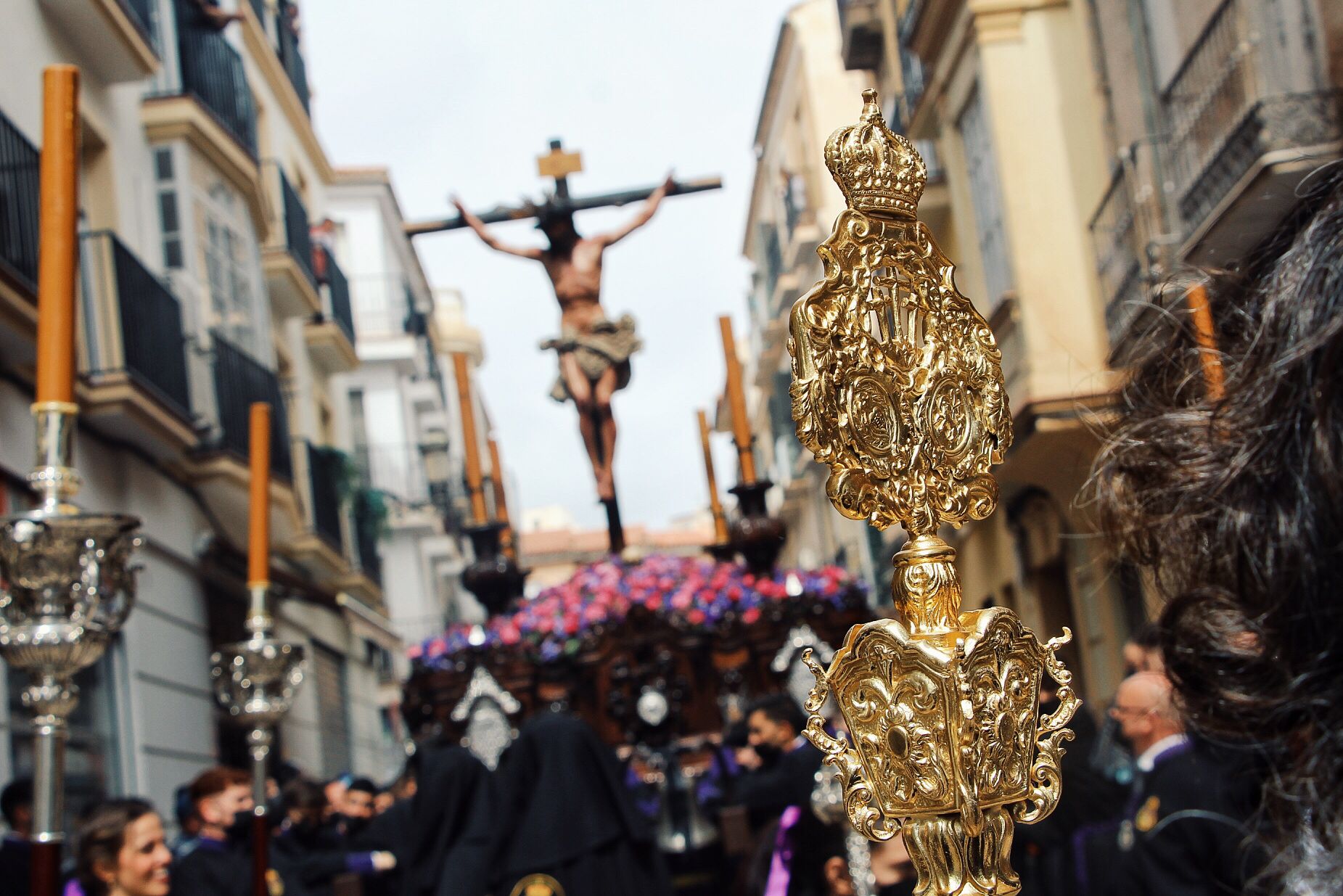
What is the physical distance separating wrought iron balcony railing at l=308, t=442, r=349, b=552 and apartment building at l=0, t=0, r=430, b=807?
0.13ft

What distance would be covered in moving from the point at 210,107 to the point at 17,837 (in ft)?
31.1

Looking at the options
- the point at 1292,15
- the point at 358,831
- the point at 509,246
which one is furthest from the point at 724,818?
the point at 1292,15

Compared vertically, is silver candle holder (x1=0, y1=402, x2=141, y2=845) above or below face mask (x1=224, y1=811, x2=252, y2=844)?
above

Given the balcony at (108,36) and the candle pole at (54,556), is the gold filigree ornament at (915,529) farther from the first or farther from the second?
the balcony at (108,36)

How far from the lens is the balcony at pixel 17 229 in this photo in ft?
27.3

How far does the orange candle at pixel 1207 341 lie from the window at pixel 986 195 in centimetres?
1148

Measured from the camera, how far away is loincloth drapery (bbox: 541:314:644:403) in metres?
8.32

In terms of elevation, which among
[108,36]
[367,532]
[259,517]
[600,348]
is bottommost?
[259,517]

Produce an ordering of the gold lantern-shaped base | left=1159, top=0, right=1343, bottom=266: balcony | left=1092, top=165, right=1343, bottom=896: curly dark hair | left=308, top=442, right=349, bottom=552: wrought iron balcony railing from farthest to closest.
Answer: left=308, top=442, right=349, bottom=552: wrought iron balcony railing
left=1159, top=0, right=1343, bottom=266: balcony
the gold lantern-shaped base
left=1092, top=165, right=1343, bottom=896: curly dark hair

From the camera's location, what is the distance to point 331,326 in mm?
20109

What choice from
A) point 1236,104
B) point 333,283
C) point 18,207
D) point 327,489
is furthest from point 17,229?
point 333,283

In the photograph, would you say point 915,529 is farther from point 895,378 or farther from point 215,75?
point 215,75

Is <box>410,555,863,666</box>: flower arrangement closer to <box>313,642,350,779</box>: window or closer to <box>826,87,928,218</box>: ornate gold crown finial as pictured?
<box>826,87,928,218</box>: ornate gold crown finial

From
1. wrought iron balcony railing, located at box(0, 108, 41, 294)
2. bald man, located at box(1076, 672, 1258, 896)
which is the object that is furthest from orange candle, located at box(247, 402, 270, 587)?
wrought iron balcony railing, located at box(0, 108, 41, 294)
